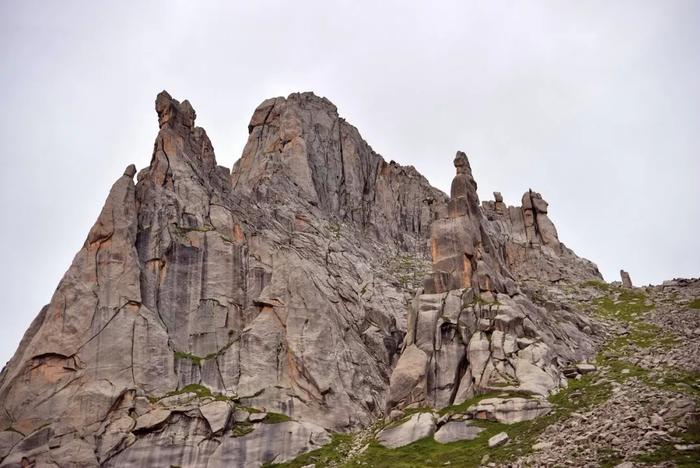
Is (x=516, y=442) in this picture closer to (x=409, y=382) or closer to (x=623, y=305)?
(x=409, y=382)

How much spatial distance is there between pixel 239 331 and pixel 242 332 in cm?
137

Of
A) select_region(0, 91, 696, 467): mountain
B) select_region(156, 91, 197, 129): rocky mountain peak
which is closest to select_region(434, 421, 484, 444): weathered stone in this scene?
select_region(0, 91, 696, 467): mountain

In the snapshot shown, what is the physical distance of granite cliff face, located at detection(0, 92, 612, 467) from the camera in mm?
81500

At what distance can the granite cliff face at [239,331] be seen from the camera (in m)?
81.5

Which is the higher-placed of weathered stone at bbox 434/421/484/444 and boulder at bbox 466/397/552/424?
boulder at bbox 466/397/552/424

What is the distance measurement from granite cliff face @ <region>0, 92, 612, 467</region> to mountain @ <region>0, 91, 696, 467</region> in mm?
200

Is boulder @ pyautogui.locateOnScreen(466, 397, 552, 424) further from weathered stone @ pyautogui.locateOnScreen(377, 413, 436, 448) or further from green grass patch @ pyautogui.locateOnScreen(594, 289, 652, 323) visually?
green grass patch @ pyautogui.locateOnScreen(594, 289, 652, 323)

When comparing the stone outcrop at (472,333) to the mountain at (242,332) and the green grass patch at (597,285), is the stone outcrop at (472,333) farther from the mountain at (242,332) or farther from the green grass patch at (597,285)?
the green grass patch at (597,285)

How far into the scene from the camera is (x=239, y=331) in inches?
3799

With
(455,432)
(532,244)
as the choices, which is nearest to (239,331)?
(455,432)

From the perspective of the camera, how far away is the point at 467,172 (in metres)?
107

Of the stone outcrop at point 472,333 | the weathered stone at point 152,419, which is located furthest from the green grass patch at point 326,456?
the weathered stone at point 152,419

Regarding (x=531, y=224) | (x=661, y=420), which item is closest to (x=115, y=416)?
(x=661, y=420)

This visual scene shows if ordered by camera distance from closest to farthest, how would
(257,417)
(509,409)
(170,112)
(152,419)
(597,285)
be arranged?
1. (509,409)
2. (152,419)
3. (257,417)
4. (170,112)
5. (597,285)
